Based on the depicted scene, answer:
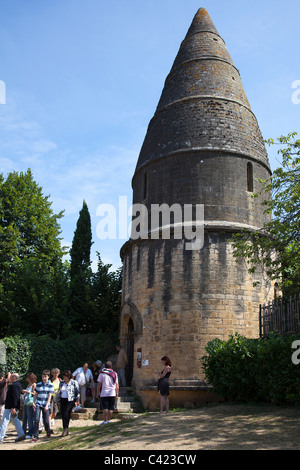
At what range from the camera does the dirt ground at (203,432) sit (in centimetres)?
734

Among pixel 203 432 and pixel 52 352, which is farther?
pixel 52 352

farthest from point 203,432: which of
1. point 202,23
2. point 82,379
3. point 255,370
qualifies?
point 202,23

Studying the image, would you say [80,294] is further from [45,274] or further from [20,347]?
[20,347]

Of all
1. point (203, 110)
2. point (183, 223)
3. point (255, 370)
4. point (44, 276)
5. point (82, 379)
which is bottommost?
point (82, 379)

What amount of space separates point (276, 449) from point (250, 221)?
359 inches

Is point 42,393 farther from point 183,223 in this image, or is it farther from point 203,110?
point 203,110

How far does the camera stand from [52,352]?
16.8 meters

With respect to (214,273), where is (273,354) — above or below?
below

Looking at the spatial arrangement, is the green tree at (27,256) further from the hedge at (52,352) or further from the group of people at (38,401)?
the group of people at (38,401)

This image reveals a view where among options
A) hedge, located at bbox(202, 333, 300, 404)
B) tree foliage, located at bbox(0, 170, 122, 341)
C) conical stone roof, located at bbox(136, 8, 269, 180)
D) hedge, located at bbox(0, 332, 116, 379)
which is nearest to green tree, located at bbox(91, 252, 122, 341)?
tree foliage, located at bbox(0, 170, 122, 341)

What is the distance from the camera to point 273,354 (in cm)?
998

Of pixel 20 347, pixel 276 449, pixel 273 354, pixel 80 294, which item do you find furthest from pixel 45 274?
pixel 276 449

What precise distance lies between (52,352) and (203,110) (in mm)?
10475

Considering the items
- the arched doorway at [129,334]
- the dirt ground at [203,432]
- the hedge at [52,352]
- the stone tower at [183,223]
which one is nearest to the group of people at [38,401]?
the dirt ground at [203,432]
